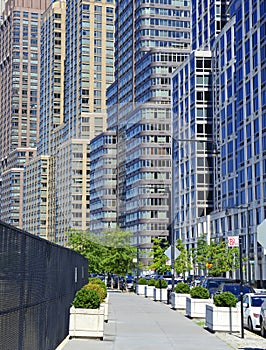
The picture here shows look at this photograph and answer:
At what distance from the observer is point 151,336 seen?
2209 centimetres

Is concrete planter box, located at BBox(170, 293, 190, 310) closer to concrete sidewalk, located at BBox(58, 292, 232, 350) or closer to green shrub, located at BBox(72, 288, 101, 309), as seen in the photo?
concrete sidewalk, located at BBox(58, 292, 232, 350)

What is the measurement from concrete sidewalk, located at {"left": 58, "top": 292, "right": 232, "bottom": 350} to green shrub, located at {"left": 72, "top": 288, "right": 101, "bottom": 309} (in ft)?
3.12

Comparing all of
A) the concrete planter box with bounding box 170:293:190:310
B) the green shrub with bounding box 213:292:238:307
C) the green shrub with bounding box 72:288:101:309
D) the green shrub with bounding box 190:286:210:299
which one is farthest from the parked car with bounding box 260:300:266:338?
the concrete planter box with bounding box 170:293:190:310

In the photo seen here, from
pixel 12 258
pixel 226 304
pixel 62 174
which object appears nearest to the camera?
pixel 12 258

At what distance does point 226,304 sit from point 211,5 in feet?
327

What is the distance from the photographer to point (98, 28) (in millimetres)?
194000

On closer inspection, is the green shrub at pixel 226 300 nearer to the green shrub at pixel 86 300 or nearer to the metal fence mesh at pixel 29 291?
the green shrub at pixel 86 300

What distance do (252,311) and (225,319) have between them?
2.82m

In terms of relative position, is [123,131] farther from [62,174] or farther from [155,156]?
[155,156]

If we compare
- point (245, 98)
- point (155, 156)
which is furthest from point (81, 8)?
point (155, 156)

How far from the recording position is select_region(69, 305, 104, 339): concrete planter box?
64.7 feet

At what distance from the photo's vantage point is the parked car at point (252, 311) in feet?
85.0

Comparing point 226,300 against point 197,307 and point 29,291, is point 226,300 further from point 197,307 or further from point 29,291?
point 29,291

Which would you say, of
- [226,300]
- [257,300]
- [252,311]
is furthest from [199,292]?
[226,300]
